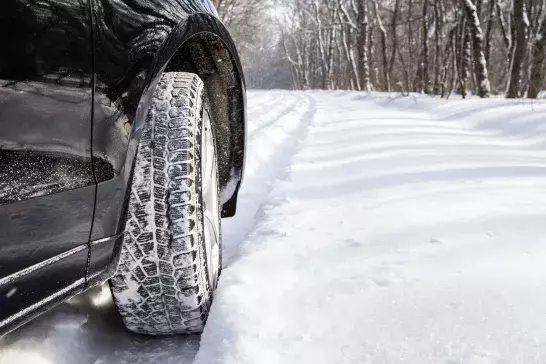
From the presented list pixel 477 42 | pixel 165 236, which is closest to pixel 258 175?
pixel 165 236

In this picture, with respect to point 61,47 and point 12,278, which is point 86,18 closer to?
point 61,47

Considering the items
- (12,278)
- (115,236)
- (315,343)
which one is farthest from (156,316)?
(12,278)

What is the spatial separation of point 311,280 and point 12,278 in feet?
2.81

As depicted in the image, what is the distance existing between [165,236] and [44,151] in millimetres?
400

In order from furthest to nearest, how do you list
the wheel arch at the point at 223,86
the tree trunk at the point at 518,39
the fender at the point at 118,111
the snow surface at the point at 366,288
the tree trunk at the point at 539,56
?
the tree trunk at the point at 518,39, the tree trunk at the point at 539,56, the wheel arch at the point at 223,86, the snow surface at the point at 366,288, the fender at the point at 118,111

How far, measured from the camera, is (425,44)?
17.2 metres

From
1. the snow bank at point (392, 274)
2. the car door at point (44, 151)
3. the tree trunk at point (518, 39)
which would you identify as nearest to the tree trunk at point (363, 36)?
the tree trunk at point (518, 39)

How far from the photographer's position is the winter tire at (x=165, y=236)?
3.58 ft

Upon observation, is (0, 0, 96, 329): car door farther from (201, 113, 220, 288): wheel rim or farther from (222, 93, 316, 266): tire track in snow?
(222, 93, 316, 266): tire track in snow

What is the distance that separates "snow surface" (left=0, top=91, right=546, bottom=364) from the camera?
1.03 m

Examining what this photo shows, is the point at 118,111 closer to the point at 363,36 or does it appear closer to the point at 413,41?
the point at 363,36

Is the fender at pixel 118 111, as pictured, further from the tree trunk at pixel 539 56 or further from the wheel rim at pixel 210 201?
the tree trunk at pixel 539 56

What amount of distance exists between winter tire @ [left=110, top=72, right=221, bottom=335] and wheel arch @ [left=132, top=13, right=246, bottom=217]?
413 millimetres

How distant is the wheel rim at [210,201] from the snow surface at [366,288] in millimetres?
76
